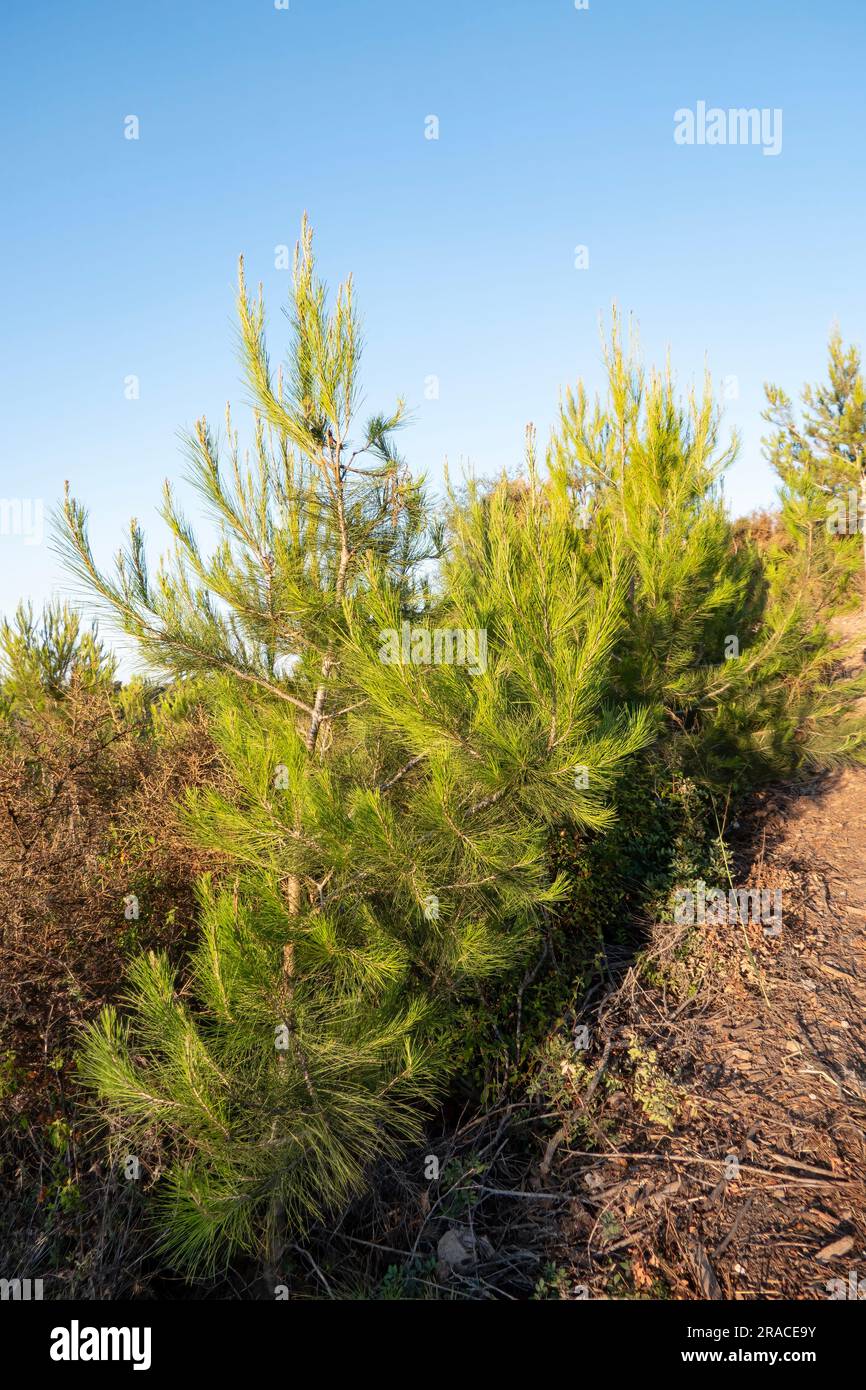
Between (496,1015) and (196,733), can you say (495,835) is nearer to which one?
(496,1015)

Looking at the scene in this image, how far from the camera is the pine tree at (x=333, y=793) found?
2.46 metres

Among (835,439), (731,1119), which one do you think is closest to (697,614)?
(731,1119)

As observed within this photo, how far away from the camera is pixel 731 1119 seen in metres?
3.24

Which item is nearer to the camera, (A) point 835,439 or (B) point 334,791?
(B) point 334,791

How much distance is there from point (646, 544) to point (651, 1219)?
12.8 feet

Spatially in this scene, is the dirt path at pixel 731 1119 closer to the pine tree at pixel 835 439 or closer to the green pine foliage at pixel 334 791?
the green pine foliage at pixel 334 791

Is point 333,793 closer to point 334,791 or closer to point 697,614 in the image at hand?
point 334,791

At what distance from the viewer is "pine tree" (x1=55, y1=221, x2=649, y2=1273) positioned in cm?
246

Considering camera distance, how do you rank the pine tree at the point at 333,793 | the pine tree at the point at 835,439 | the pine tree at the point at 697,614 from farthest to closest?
1. the pine tree at the point at 835,439
2. the pine tree at the point at 697,614
3. the pine tree at the point at 333,793

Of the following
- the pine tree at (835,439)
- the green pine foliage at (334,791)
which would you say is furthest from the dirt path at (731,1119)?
the pine tree at (835,439)

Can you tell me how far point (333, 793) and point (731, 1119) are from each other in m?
2.41

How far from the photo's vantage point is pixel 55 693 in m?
6.17

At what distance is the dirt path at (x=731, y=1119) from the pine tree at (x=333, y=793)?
872 millimetres
